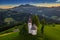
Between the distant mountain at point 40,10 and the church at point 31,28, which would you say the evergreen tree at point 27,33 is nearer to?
the church at point 31,28

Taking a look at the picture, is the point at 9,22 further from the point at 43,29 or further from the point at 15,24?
the point at 43,29

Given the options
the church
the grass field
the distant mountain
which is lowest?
the grass field

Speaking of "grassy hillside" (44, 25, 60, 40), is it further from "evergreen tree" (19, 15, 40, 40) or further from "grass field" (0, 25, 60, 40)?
"evergreen tree" (19, 15, 40, 40)

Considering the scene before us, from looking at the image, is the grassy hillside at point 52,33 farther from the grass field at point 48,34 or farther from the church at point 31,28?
the church at point 31,28

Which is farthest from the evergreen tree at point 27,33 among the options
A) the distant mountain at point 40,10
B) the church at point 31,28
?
the distant mountain at point 40,10

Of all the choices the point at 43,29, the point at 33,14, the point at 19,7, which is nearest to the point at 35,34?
the point at 43,29

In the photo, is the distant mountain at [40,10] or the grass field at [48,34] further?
the distant mountain at [40,10]

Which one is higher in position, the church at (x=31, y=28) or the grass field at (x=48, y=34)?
the church at (x=31, y=28)

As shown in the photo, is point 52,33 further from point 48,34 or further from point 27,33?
point 27,33

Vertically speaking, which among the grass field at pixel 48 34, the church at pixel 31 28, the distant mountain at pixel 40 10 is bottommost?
the grass field at pixel 48 34

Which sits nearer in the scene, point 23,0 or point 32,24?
point 32,24

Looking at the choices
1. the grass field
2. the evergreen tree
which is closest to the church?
the evergreen tree
